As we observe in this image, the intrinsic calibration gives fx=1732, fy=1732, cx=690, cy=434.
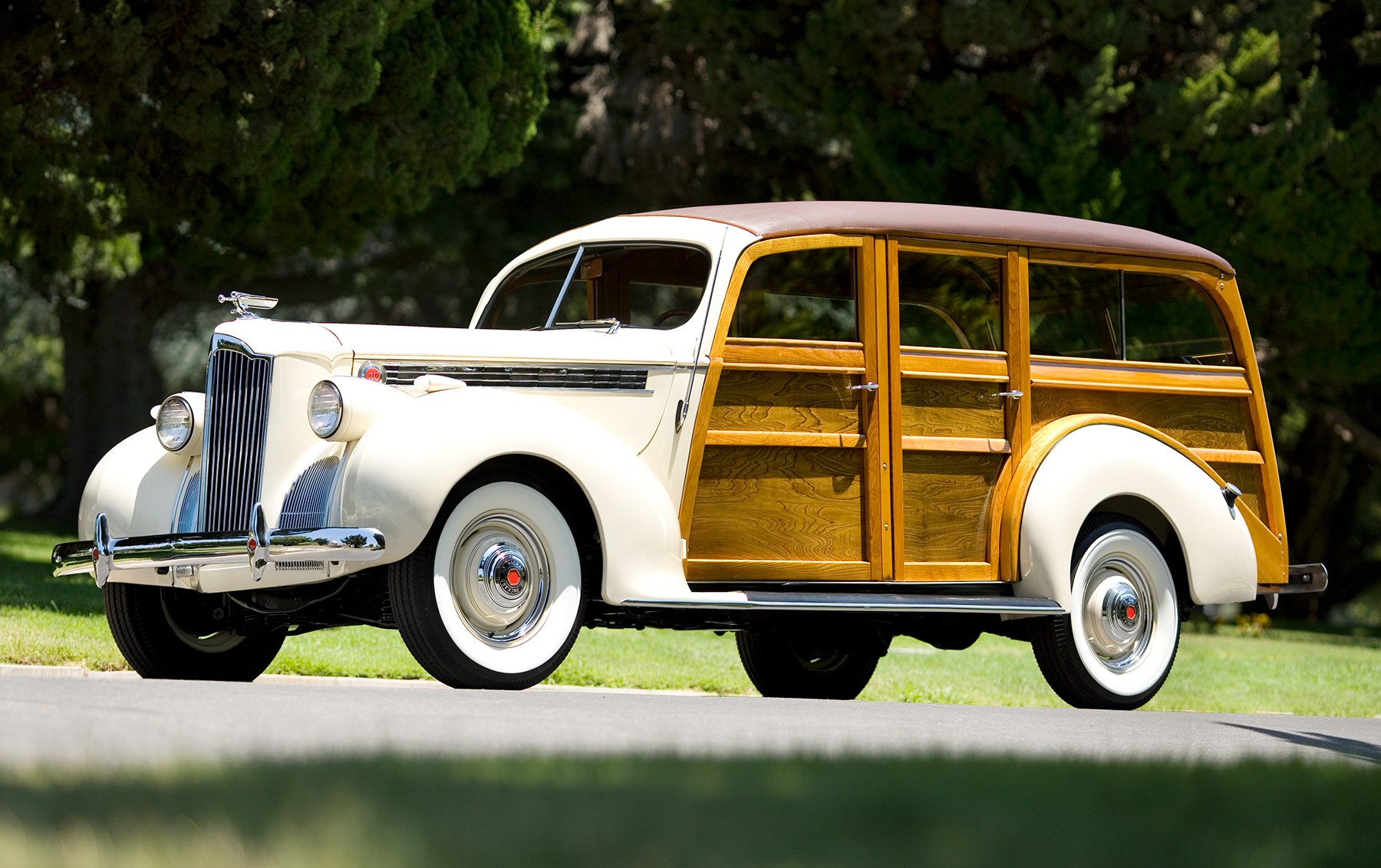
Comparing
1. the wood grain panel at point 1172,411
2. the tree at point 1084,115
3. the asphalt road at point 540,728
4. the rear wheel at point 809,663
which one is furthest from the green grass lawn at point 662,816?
the tree at point 1084,115

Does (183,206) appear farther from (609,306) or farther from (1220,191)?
(1220,191)

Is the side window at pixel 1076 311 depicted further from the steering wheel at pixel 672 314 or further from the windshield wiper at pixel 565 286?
the windshield wiper at pixel 565 286

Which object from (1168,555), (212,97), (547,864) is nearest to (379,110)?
(212,97)

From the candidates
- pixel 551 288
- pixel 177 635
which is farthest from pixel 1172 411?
pixel 177 635

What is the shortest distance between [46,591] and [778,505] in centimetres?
714

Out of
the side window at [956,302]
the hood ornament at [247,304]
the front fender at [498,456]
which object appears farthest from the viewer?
the side window at [956,302]

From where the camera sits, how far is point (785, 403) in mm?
8328

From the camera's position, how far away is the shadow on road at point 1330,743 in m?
6.82

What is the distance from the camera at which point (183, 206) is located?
16.3 m

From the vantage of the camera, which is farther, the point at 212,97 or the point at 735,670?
the point at 212,97

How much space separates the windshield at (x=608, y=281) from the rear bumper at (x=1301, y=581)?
3690mm

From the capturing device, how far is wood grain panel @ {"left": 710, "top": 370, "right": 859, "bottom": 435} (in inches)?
322

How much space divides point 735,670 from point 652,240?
12.8 feet

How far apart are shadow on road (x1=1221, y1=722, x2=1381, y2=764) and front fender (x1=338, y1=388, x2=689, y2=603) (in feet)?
8.61
